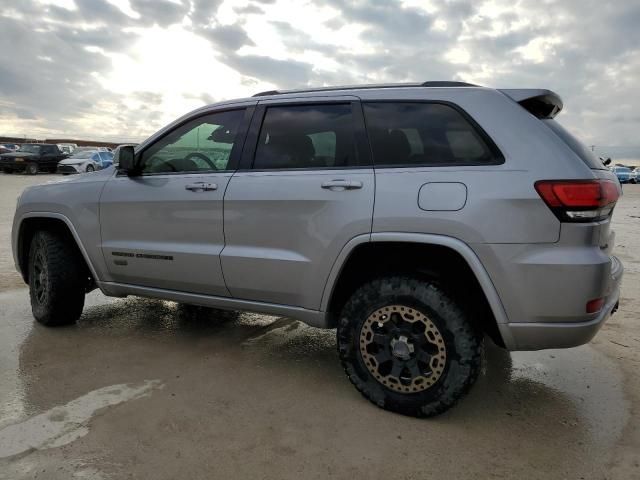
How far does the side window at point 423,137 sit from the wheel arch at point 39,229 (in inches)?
99.8

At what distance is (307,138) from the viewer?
325 cm

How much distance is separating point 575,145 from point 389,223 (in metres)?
1.08

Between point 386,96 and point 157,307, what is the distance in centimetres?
320

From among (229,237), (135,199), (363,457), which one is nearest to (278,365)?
(229,237)

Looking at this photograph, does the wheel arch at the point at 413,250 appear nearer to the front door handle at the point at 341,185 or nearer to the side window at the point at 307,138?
the front door handle at the point at 341,185

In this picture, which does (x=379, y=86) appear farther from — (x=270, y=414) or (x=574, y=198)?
(x=270, y=414)

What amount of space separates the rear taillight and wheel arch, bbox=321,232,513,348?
45 cm

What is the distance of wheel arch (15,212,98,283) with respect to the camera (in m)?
4.04

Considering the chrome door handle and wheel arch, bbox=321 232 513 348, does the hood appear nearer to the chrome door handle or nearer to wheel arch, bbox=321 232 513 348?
the chrome door handle

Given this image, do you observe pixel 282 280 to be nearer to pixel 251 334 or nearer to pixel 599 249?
pixel 251 334

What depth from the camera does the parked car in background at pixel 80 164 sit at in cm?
2539

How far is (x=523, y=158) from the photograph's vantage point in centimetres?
258

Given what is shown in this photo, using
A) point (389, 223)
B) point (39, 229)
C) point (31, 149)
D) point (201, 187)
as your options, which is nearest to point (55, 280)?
point (39, 229)

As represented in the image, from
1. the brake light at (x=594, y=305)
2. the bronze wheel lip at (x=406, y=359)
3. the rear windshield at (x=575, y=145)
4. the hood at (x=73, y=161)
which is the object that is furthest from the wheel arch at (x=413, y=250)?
the hood at (x=73, y=161)
